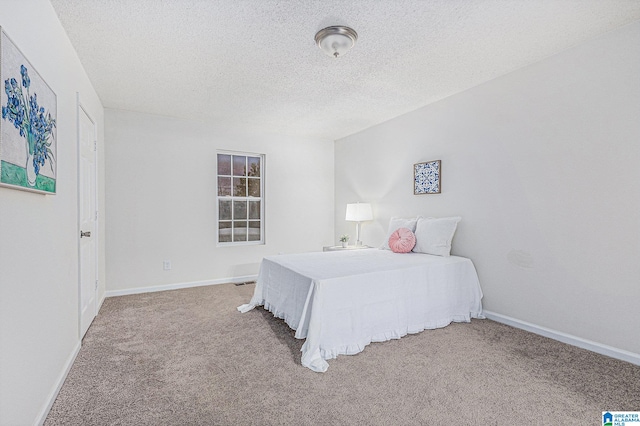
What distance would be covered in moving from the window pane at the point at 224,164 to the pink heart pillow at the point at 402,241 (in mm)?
2790

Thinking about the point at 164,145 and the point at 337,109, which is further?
the point at 164,145

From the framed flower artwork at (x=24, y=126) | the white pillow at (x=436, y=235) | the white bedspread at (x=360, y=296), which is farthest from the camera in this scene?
the white pillow at (x=436, y=235)

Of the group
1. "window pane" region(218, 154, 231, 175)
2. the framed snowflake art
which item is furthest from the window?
the framed snowflake art

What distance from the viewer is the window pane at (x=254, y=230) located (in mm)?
5114

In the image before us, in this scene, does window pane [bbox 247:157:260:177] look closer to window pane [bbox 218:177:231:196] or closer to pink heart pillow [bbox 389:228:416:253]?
window pane [bbox 218:177:231:196]

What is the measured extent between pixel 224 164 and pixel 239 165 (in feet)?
0.80

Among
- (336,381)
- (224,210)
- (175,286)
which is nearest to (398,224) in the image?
(336,381)

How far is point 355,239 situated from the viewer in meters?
5.26

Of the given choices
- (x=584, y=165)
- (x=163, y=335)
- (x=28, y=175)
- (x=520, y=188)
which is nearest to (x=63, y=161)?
(x=28, y=175)

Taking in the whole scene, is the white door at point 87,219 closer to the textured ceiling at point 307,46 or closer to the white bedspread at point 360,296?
the textured ceiling at point 307,46

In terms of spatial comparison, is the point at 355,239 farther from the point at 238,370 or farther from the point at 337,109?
the point at 238,370

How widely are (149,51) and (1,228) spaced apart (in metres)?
1.96

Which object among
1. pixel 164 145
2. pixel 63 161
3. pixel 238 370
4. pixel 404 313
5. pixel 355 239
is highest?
pixel 164 145

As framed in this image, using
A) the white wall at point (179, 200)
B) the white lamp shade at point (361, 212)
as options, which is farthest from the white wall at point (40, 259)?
the white lamp shade at point (361, 212)
